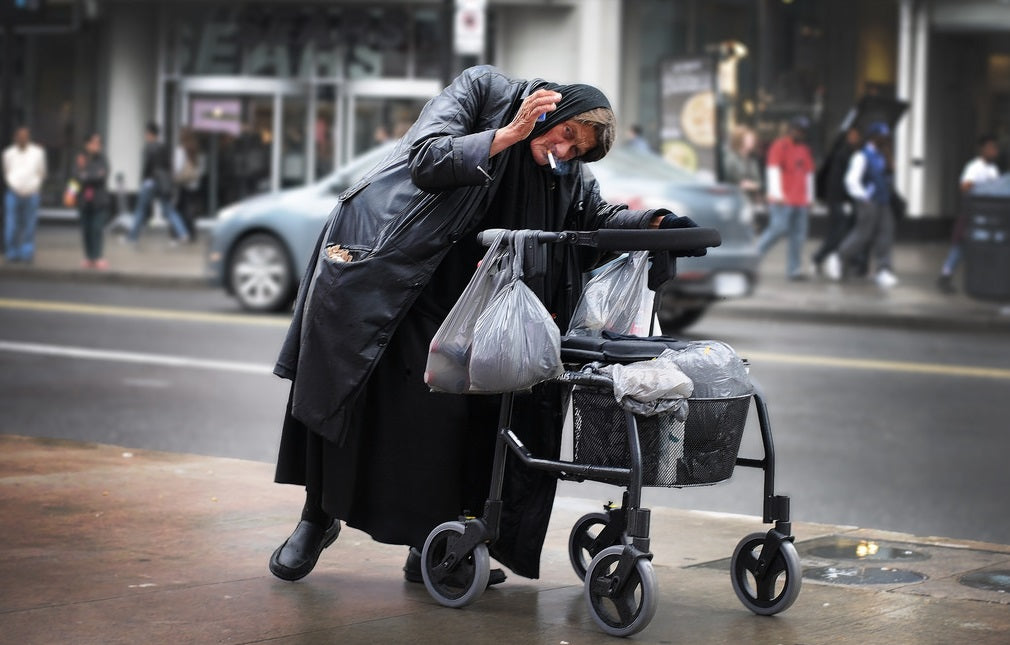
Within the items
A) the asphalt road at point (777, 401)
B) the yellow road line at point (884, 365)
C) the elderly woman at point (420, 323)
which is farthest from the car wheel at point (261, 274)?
the elderly woman at point (420, 323)

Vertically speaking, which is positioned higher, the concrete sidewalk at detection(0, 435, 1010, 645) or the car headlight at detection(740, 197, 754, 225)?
the car headlight at detection(740, 197, 754, 225)

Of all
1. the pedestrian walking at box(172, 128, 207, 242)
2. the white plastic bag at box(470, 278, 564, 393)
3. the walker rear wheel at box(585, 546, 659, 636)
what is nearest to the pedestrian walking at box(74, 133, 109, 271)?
the pedestrian walking at box(172, 128, 207, 242)

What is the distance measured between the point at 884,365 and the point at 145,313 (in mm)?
6776

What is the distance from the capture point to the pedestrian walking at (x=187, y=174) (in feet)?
85.3

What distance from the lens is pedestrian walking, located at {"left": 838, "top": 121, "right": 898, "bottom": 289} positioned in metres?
19.2

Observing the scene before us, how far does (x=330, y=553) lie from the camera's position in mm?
5477

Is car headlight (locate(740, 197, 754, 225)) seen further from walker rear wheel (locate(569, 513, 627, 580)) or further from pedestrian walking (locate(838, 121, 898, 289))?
walker rear wheel (locate(569, 513, 627, 580))

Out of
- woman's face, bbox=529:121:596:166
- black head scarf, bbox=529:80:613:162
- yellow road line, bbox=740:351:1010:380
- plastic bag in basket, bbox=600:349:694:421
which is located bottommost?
yellow road line, bbox=740:351:1010:380

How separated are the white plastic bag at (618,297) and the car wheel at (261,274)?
424 inches

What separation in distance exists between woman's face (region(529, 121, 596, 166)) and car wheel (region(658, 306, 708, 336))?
9907 millimetres

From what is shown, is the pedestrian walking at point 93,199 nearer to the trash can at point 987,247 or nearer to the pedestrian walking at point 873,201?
the pedestrian walking at point 873,201

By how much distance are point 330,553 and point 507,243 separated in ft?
4.86

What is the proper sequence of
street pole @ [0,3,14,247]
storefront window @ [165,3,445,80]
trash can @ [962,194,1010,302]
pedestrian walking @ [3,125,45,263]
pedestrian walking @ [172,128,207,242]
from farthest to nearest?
storefront window @ [165,3,445,80], pedestrian walking @ [172,128,207,242], street pole @ [0,3,14,247], pedestrian walking @ [3,125,45,263], trash can @ [962,194,1010,302]

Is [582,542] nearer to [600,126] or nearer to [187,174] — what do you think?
[600,126]
